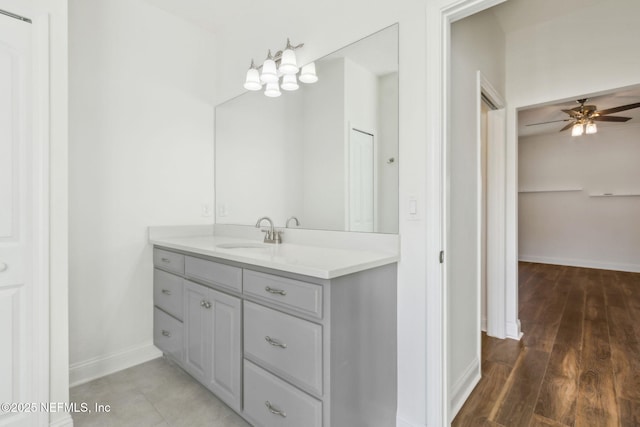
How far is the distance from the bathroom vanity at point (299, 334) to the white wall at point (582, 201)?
6473 millimetres

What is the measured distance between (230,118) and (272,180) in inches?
29.9

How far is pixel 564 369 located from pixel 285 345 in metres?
2.12

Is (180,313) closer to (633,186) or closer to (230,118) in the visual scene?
(230,118)

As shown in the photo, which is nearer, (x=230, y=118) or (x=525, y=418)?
(x=525, y=418)

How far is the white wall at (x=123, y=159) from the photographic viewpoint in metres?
2.07

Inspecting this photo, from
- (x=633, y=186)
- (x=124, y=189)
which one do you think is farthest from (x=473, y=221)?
(x=633, y=186)

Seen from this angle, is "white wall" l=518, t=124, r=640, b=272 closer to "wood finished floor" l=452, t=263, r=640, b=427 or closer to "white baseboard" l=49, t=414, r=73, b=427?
"wood finished floor" l=452, t=263, r=640, b=427

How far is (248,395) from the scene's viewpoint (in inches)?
59.1

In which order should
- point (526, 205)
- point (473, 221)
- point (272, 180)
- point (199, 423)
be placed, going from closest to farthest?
point (199, 423) < point (473, 221) < point (272, 180) < point (526, 205)

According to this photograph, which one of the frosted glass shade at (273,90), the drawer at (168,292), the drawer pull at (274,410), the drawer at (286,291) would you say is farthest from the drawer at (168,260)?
the frosted glass shade at (273,90)

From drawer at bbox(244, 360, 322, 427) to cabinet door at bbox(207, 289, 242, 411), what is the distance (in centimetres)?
9

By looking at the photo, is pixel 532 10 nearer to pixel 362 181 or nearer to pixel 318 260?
pixel 362 181

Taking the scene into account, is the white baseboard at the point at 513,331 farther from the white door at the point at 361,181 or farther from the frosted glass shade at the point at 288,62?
the frosted glass shade at the point at 288,62

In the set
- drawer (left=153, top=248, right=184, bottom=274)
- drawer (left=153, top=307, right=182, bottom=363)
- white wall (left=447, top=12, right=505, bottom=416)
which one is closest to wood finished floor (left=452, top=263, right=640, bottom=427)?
white wall (left=447, top=12, right=505, bottom=416)
